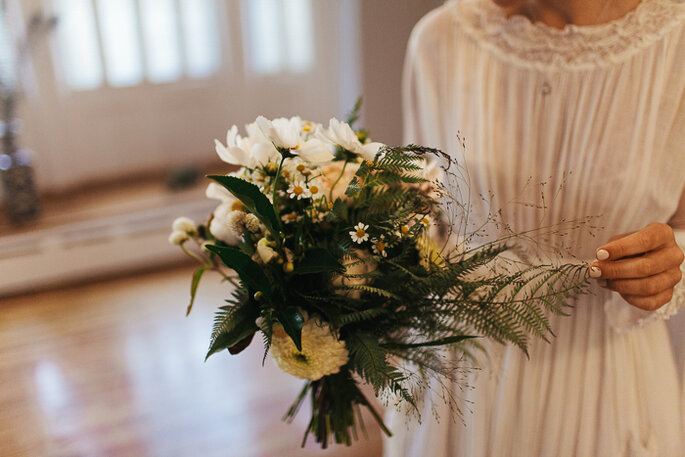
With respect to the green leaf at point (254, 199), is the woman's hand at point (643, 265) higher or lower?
lower

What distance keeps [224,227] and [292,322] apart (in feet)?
0.67

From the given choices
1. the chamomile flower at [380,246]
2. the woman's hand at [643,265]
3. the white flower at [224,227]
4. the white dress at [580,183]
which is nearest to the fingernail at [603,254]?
the woman's hand at [643,265]

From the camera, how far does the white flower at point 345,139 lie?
787 millimetres

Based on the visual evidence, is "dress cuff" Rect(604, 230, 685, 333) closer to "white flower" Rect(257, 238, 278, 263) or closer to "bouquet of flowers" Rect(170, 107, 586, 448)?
"bouquet of flowers" Rect(170, 107, 586, 448)

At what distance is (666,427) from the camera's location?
0.96m

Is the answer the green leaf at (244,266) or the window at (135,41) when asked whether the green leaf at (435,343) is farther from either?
the window at (135,41)

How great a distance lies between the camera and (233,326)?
783mm

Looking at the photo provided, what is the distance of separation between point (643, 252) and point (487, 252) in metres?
0.22

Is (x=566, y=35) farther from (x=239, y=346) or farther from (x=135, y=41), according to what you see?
(x=135, y=41)

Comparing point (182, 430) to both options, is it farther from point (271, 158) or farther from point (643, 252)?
point (643, 252)

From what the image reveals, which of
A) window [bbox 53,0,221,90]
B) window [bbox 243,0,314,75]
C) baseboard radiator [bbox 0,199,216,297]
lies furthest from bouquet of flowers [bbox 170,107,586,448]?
window [bbox 243,0,314,75]

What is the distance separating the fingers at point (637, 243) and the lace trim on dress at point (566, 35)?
0.31 metres

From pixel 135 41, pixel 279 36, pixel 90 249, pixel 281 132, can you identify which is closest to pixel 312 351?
pixel 281 132

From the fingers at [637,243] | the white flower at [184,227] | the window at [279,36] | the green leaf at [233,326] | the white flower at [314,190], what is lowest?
the window at [279,36]
